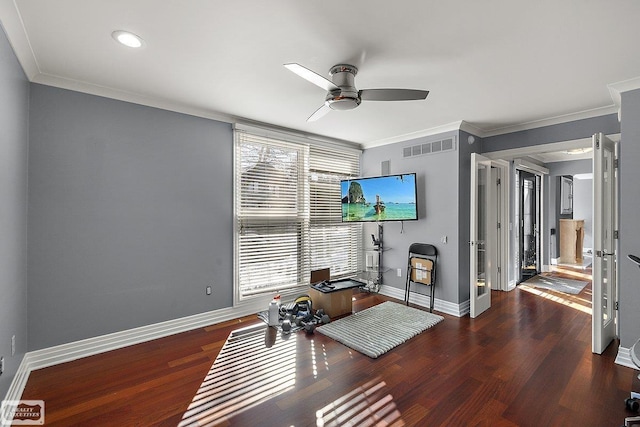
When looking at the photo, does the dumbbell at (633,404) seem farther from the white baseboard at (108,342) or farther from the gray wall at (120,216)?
the gray wall at (120,216)

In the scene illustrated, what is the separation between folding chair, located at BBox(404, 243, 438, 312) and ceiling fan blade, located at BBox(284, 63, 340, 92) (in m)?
2.81

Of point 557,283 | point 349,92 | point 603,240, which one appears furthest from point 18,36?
point 557,283

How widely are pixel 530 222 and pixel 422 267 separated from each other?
392cm

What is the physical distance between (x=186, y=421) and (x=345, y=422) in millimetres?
1033

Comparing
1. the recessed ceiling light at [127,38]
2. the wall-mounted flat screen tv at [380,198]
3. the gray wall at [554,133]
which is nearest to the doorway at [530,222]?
the gray wall at [554,133]

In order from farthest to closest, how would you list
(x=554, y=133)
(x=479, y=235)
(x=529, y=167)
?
Result: (x=529, y=167), (x=479, y=235), (x=554, y=133)

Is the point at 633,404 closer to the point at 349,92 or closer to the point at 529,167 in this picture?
the point at 349,92

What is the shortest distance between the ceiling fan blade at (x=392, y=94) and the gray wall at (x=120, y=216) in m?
2.01

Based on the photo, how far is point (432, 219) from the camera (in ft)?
13.6

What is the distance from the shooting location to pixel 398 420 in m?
1.90

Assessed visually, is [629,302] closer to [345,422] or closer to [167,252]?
[345,422]

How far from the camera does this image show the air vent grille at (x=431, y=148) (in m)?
3.90

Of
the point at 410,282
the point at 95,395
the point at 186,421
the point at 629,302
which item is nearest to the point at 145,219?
the point at 95,395

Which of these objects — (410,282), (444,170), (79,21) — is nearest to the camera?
(79,21)
